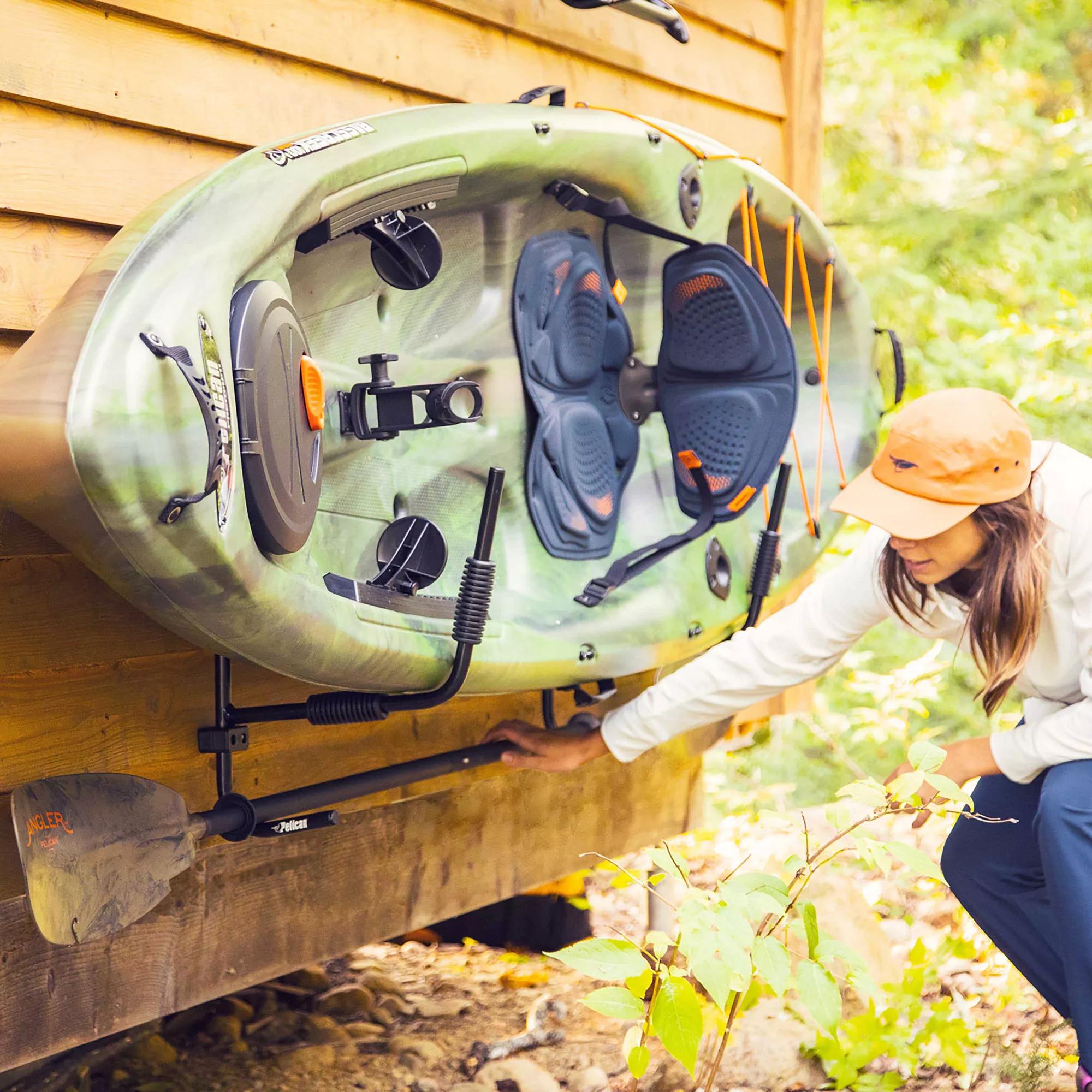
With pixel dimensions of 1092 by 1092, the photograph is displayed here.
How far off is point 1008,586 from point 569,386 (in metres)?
1.16

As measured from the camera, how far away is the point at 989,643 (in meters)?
1.88

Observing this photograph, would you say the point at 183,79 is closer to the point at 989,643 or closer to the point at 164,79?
the point at 164,79

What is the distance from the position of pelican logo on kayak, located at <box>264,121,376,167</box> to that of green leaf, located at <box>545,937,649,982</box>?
45.2 inches

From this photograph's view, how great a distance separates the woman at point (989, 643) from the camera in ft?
5.88

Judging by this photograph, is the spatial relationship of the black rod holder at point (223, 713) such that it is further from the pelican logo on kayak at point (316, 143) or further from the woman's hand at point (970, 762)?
the woman's hand at point (970, 762)

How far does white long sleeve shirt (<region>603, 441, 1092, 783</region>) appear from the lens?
1853 mm

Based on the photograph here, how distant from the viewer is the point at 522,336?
250cm

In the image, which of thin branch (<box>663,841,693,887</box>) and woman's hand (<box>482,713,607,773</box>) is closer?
thin branch (<box>663,841,693,887</box>)

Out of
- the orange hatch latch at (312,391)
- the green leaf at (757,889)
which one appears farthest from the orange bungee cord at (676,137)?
the green leaf at (757,889)

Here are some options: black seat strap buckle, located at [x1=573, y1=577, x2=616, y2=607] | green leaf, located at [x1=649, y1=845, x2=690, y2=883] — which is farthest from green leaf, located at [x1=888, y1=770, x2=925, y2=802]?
black seat strap buckle, located at [x1=573, y1=577, x2=616, y2=607]

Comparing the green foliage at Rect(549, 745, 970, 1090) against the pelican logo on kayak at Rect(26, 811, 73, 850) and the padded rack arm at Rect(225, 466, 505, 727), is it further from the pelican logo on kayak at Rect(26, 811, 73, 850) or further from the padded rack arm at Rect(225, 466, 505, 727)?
the pelican logo on kayak at Rect(26, 811, 73, 850)

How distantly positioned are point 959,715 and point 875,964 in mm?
3673

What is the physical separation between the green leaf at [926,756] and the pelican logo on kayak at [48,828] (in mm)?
1186

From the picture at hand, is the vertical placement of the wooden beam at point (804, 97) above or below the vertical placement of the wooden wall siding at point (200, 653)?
above
